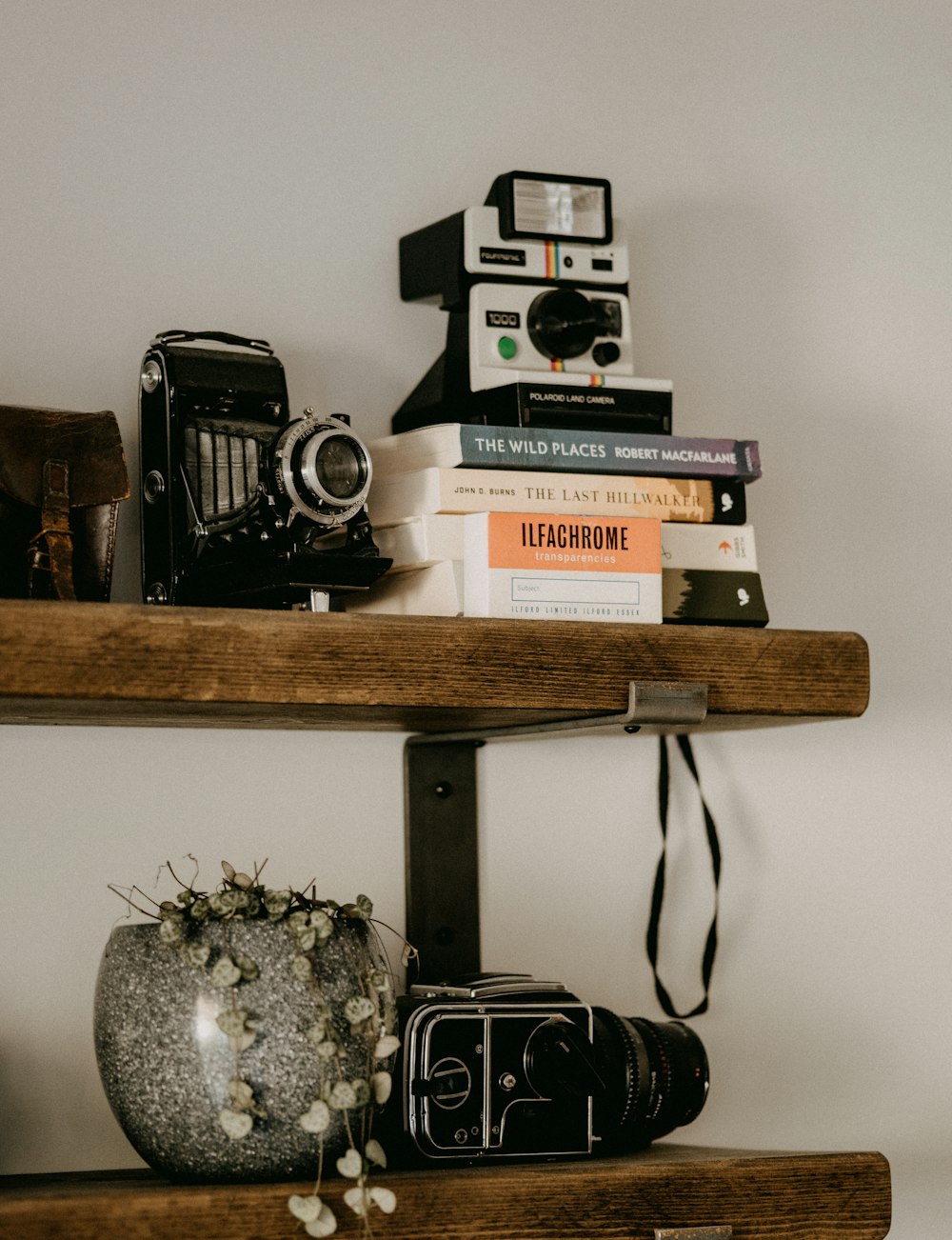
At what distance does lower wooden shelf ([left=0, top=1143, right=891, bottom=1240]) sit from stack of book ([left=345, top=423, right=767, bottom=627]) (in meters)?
0.37

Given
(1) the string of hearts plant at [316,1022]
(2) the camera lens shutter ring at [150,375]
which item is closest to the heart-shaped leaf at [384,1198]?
(1) the string of hearts plant at [316,1022]

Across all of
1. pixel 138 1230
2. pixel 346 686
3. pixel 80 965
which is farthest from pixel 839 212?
pixel 138 1230

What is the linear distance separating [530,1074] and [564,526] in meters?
0.37

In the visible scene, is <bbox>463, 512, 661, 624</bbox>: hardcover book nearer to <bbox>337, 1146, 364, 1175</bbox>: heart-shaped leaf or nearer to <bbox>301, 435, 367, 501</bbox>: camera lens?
<bbox>301, 435, 367, 501</bbox>: camera lens

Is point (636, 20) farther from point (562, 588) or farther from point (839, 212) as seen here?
point (562, 588)

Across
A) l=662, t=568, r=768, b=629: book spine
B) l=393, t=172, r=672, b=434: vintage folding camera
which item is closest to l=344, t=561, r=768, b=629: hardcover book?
l=662, t=568, r=768, b=629: book spine

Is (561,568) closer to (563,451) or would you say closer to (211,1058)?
(563,451)

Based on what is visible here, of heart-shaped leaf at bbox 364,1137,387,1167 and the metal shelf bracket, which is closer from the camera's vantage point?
heart-shaped leaf at bbox 364,1137,387,1167

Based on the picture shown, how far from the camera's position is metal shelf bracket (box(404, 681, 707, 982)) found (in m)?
1.31

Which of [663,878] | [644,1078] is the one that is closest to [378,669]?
[644,1078]

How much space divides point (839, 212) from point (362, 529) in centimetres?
68

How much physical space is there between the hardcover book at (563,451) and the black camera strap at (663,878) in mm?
297

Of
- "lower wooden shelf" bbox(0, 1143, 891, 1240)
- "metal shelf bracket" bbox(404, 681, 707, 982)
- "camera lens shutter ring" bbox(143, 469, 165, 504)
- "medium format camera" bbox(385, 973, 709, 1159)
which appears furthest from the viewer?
"metal shelf bracket" bbox(404, 681, 707, 982)

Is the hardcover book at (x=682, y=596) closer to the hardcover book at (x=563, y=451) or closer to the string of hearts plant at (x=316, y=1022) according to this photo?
the hardcover book at (x=563, y=451)
